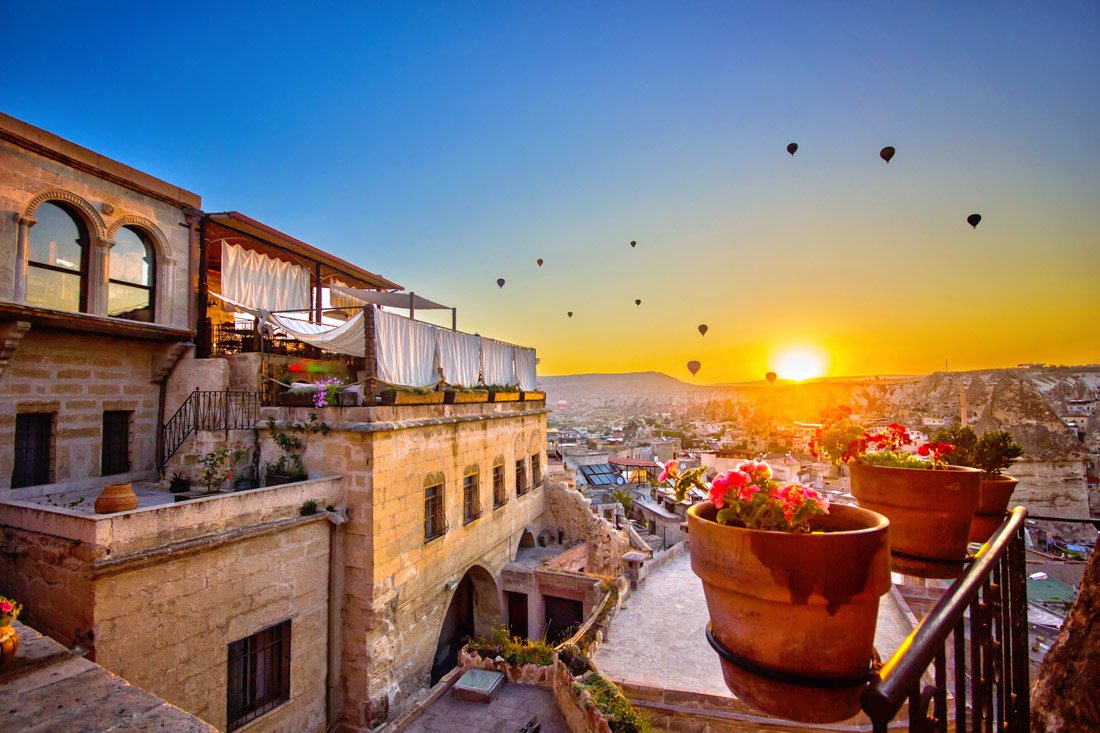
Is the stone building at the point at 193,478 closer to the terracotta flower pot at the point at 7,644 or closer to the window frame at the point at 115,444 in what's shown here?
the window frame at the point at 115,444

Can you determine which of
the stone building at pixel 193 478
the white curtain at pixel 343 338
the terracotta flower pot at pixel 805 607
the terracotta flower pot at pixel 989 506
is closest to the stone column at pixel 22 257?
the stone building at pixel 193 478

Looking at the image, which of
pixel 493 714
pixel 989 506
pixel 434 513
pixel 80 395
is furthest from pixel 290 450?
pixel 989 506

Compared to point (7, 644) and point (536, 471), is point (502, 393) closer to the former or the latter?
point (536, 471)

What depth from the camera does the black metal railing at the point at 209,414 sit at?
42.0ft

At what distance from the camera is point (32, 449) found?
10945mm

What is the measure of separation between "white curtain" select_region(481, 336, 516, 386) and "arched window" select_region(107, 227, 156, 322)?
9.32 metres

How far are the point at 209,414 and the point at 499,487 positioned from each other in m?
9.14

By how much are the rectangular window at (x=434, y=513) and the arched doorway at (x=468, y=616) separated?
3.71 meters

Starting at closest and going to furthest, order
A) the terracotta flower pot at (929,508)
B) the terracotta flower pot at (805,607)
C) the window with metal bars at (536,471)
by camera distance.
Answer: the terracotta flower pot at (805,607)
the terracotta flower pot at (929,508)
the window with metal bars at (536,471)

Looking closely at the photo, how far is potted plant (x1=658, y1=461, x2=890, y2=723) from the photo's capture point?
107 inches

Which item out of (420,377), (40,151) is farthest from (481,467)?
(40,151)

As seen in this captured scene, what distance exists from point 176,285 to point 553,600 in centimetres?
1494

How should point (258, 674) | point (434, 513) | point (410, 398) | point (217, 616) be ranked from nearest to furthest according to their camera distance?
1. point (217, 616)
2. point (258, 674)
3. point (410, 398)
4. point (434, 513)

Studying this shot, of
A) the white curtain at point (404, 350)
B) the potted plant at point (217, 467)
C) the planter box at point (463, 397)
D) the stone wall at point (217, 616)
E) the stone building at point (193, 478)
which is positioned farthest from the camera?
the planter box at point (463, 397)
